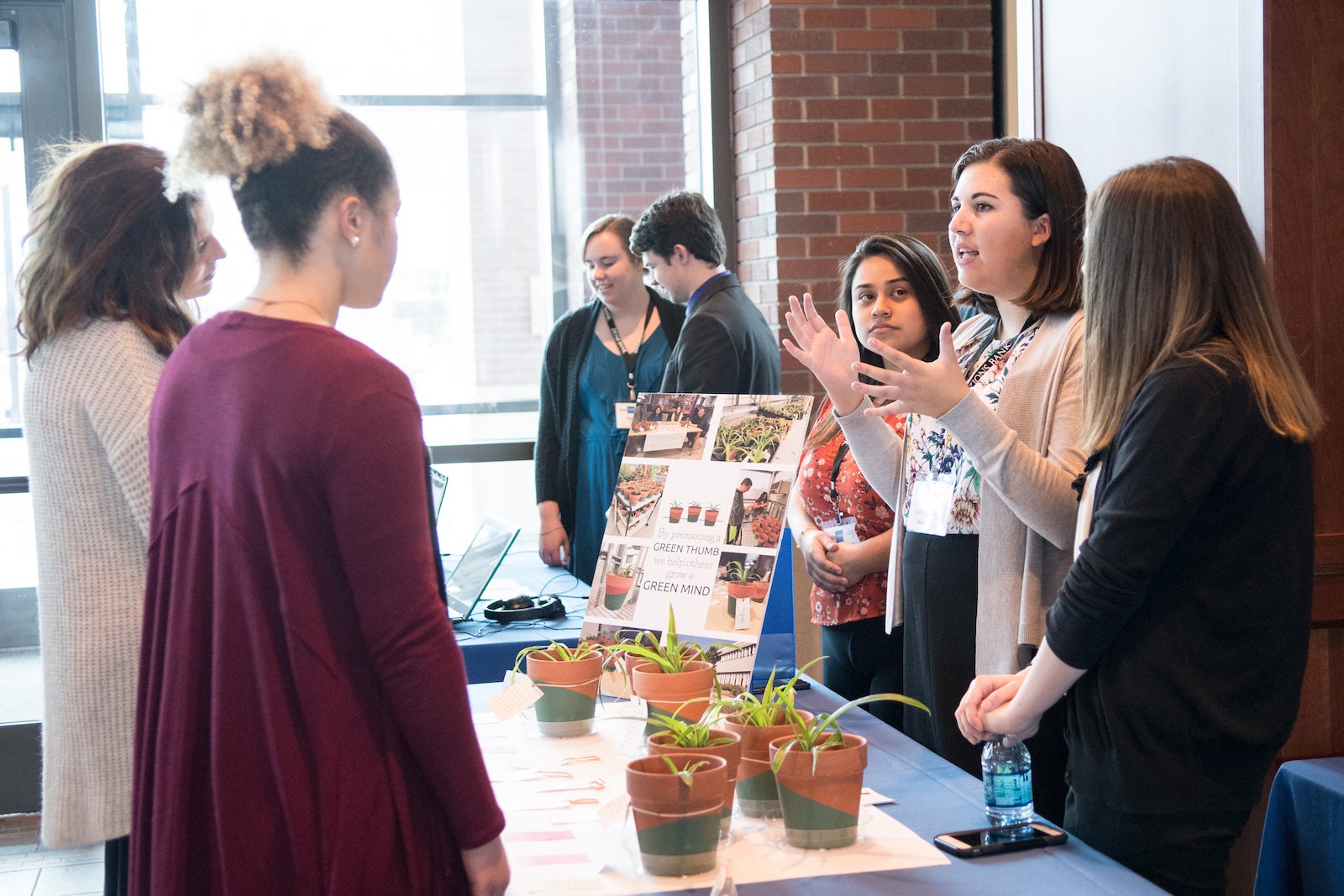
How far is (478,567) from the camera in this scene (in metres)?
3.00

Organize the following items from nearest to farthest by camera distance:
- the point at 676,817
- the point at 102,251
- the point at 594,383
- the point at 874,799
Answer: the point at 676,817
the point at 874,799
the point at 102,251
the point at 594,383

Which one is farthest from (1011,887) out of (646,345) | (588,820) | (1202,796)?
(646,345)

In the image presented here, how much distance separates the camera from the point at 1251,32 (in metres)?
1.98

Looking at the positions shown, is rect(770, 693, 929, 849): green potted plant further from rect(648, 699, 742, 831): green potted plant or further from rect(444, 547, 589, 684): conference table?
rect(444, 547, 589, 684): conference table

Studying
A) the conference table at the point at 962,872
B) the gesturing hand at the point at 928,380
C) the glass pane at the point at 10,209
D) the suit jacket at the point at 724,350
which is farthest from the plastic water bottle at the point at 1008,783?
the glass pane at the point at 10,209

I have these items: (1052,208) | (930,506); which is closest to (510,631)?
(930,506)

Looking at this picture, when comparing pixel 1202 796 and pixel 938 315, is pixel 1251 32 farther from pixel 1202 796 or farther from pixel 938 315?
pixel 1202 796

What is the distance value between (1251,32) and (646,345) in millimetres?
1995

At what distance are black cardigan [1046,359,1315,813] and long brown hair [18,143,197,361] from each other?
1262mm

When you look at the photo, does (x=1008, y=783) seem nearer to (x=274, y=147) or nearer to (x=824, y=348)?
(x=824, y=348)

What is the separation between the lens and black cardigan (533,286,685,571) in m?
3.67

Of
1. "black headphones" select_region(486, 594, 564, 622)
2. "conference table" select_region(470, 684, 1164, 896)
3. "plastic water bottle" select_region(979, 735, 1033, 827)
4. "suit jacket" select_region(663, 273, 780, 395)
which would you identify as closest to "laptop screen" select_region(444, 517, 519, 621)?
"black headphones" select_region(486, 594, 564, 622)

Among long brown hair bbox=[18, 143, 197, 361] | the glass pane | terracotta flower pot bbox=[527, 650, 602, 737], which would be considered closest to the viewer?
long brown hair bbox=[18, 143, 197, 361]

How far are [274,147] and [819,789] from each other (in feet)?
2.84
